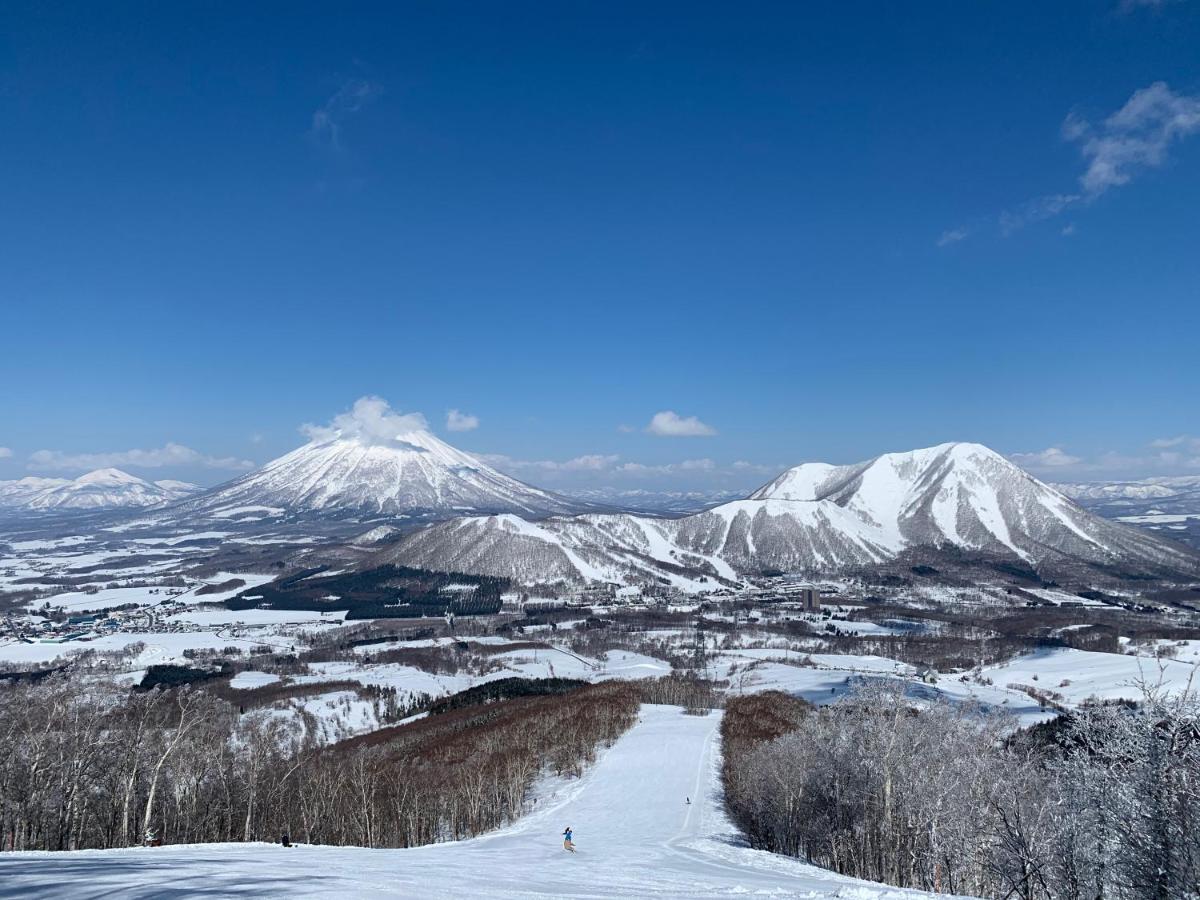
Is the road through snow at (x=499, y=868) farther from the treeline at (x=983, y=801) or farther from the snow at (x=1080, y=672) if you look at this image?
the snow at (x=1080, y=672)

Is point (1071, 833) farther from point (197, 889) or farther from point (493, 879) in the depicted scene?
point (197, 889)

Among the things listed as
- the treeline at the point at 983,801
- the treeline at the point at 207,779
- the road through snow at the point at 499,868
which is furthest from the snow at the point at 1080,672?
the road through snow at the point at 499,868

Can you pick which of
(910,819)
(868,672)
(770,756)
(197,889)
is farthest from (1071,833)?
(868,672)

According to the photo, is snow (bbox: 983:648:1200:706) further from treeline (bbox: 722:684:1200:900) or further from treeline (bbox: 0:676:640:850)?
treeline (bbox: 0:676:640:850)

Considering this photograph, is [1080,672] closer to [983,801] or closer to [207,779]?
[983,801]

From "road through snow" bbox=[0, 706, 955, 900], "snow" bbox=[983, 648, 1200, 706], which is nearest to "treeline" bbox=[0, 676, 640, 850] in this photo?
"road through snow" bbox=[0, 706, 955, 900]

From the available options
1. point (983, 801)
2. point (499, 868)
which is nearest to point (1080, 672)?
point (983, 801)
